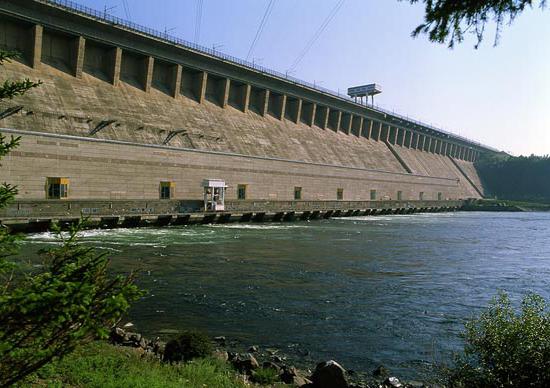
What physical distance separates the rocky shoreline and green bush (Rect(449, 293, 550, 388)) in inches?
53.8

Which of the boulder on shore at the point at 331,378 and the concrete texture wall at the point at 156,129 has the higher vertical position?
the concrete texture wall at the point at 156,129

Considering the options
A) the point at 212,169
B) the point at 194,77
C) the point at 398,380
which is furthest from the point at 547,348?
the point at 194,77

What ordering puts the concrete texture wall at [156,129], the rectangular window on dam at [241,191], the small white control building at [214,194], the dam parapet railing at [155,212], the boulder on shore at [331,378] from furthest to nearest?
the rectangular window on dam at [241,191] → the small white control building at [214,194] → the concrete texture wall at [156,129] → the dam parapet railing at [155,212] → the boulder on shore at [331,378]

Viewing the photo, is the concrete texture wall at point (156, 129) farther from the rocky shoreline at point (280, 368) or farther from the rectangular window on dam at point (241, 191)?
the rocky shoreline at point (280, 368)

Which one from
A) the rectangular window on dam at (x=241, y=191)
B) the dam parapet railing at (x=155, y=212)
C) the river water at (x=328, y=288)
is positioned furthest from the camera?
the rectangular window on dam at (x=241, y=191)

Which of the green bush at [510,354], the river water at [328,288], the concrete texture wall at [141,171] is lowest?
the river water at [328,288]

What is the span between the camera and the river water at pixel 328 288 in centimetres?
1012

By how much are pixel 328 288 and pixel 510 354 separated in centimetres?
893

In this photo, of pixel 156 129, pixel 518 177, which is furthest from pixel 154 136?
pixel 518 177

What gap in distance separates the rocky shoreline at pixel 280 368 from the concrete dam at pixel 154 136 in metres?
20.8

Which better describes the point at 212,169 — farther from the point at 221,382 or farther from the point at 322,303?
the point at 221,382

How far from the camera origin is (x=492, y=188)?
401 feet

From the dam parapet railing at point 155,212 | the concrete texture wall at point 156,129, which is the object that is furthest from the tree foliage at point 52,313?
the concrete texture wall at point 156,129

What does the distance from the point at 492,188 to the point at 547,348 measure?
128 m
